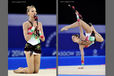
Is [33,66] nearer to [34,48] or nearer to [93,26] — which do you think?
[34,48]

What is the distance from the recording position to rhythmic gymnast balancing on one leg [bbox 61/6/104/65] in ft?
20.3

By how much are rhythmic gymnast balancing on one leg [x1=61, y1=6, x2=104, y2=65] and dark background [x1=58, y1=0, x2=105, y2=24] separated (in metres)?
0.09

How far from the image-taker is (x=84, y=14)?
20.4ft

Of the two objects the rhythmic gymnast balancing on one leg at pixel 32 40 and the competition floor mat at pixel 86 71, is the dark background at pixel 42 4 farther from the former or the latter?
the competition floor mat at pixel 86 71

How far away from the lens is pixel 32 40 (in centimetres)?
615

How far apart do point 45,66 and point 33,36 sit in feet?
2.11

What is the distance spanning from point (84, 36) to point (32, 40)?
3.45 ft

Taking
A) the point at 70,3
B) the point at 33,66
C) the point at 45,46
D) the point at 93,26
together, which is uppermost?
the point at 70,3

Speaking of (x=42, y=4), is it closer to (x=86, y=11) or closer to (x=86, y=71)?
(x=86, y=11)

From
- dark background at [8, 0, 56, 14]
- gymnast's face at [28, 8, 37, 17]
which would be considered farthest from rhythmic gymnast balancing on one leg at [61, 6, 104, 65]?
gymnast's face at [28, 8, 37, 17]

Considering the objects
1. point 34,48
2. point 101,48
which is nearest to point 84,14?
point 101,48

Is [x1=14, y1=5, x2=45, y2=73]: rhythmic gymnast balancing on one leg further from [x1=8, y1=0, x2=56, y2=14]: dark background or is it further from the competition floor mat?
the competition floor mat

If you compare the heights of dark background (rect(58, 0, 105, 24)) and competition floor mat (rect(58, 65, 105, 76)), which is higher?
dark background (rect(58, 0, 105, 24))

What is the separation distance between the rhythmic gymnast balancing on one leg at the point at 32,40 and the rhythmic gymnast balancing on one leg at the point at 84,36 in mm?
518
